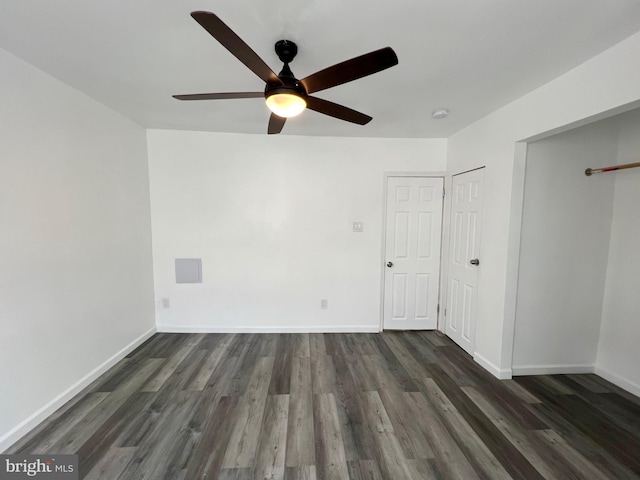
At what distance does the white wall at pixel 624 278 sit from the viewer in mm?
2096

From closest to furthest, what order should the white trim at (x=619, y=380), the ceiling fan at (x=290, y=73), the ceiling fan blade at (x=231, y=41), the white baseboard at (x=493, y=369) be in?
the ceiling fan blade at (x=231, y=41) < the ceiling fan at (x=290, y=73) < the white trim at (x=619, y=380) < the white baseboard at (x=493, y=369)

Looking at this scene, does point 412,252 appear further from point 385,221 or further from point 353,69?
point 353,69

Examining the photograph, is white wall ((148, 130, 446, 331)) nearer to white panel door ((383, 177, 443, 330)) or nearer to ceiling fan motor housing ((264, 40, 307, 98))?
white panel door ((383, 177, 443, 330))

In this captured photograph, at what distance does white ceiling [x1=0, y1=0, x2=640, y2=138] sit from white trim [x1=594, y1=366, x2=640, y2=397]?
2.62m

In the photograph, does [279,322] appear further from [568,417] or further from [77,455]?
[568,417]

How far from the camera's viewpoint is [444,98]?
2064 mm

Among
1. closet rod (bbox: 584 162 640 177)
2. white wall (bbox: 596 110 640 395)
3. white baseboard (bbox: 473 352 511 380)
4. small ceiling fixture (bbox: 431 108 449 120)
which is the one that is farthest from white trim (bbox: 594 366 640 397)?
small ceiling fixture (bbox: 431 108 449 120)

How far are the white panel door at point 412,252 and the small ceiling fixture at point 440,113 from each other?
32.0 inches

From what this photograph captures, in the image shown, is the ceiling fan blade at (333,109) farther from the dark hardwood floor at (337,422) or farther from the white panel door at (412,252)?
the dark hardwood floor at (337,422)

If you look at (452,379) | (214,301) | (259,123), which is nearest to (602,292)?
(452,379)

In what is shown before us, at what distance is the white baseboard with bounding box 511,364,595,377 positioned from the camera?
Result: 2318mm

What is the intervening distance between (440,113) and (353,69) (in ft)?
5.12

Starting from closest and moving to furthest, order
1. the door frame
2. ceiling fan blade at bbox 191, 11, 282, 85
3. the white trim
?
1. ceiling fan blade at bbox 191, 11, 282, 85
2. the white trim
3. the door frame

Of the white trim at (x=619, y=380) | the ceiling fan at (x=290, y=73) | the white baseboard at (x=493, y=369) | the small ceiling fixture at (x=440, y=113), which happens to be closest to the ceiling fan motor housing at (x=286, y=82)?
the ceiling fan at (x=290, y=73)
